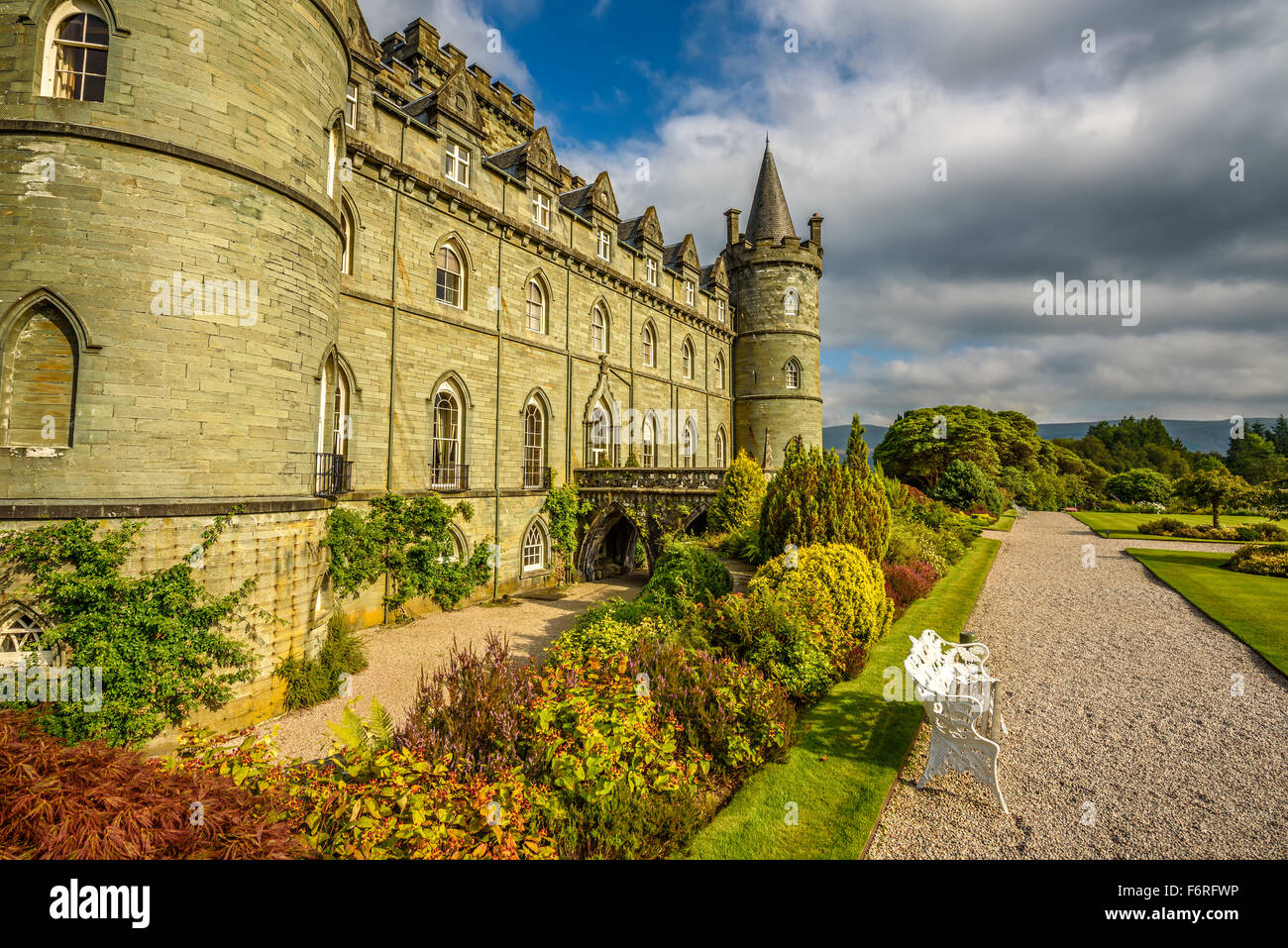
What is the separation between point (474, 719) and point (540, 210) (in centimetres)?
1862

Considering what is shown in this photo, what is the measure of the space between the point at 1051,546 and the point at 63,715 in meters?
30.5

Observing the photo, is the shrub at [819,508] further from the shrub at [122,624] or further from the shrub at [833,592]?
the shrub at [122,624]

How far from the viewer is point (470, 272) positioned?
57.7ft

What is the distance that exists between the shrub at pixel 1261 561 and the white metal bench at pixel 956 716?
17.3 metres

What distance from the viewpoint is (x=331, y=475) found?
1262 cm

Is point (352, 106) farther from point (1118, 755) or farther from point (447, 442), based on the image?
point (1118, 755)

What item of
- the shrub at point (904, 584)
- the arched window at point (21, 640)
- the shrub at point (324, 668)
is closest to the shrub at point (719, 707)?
the shrub at point (324, 668)

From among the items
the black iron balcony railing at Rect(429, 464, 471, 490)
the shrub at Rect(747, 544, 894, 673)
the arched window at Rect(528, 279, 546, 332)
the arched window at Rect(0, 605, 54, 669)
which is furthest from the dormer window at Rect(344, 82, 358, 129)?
the shrub at Rect(747, 544, 894, 673)

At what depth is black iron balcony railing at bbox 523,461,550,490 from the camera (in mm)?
19812

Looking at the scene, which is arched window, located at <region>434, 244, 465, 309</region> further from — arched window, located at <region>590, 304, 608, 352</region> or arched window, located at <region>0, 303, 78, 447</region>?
arched window, located at <region>0, 303, 78, 447</region>

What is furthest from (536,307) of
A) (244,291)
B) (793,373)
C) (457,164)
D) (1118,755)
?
(1118,755)

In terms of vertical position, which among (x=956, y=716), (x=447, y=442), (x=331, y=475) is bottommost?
(x=956, y=716)

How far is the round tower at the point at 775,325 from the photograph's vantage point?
3188cm

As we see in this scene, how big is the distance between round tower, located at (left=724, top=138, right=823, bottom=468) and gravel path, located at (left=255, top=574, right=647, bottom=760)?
15482mm
